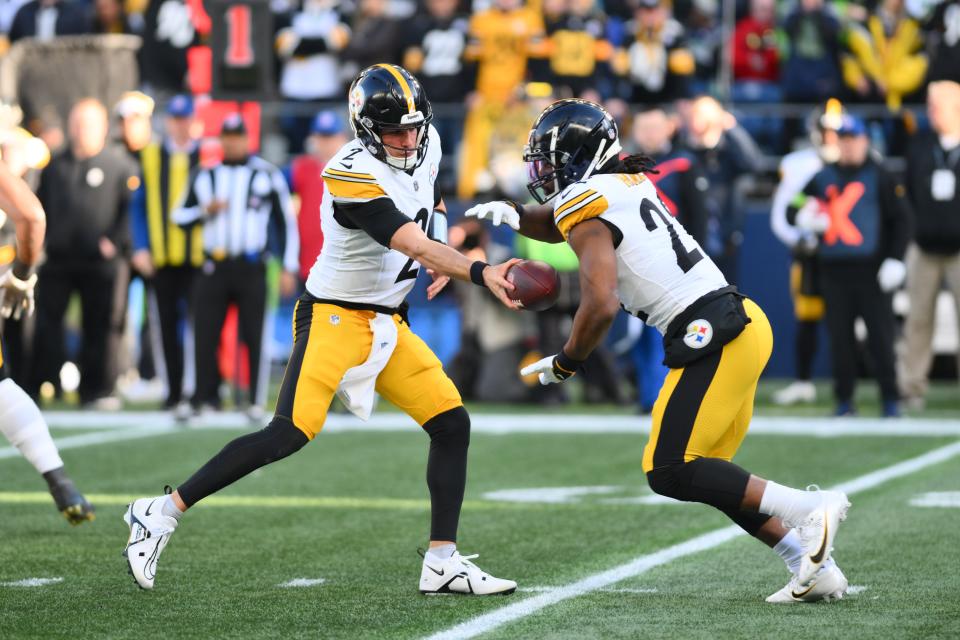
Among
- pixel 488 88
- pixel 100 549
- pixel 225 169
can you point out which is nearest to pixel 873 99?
pixel 488 88

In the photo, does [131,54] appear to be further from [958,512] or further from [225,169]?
[958,512]

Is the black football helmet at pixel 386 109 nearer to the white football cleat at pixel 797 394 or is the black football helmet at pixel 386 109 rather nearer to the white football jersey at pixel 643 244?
the white football jersey at pixel 643 244

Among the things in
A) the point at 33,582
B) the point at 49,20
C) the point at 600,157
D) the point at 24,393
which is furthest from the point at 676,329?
the point at 49,20

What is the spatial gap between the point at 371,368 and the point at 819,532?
158cm

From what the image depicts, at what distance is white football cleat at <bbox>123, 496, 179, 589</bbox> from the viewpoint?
17.8 ft

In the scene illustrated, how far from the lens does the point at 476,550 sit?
21.0 feet

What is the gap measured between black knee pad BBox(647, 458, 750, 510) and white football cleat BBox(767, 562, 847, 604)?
0.31 metres

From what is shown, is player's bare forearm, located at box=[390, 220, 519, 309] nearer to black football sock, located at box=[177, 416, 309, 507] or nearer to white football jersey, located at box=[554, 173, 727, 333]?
white football jersey, located at box=[554, 173, 727, 333]

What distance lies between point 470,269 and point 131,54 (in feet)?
35.3

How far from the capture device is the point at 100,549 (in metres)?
6.45

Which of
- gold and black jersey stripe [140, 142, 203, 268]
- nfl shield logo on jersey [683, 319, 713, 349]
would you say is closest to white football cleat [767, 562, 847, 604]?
nfl shield logo on jersey [683, 319, 713, 349]

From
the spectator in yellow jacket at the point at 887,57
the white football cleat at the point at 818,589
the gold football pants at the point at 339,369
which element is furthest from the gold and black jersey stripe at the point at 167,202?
the white football cleat at the point at 818,589

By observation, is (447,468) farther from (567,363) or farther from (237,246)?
(237,246)

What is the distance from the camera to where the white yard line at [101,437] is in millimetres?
9945
